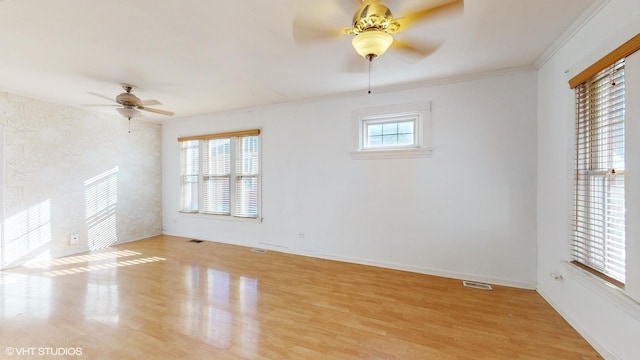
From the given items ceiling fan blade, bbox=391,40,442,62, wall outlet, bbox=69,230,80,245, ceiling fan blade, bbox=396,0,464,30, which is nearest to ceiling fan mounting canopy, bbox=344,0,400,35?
ceiling fan blade, bbox=396,0,464,30

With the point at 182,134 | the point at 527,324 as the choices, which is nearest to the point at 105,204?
the point at 182,134

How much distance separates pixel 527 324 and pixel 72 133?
6752mm

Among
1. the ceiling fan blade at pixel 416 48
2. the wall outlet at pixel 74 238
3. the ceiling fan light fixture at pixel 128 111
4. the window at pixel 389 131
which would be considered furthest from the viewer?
the wall outlet at pixel 74 238

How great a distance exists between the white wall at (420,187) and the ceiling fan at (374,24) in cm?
162

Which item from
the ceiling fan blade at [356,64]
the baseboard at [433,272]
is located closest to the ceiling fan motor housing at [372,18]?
the ceiling fan blade at [356,64]

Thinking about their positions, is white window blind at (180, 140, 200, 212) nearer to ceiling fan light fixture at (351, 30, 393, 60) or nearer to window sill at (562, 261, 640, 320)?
ceiling fan light fixture at (351, 30, 393, 60)

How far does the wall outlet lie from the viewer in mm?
4133

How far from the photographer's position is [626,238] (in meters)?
1.56

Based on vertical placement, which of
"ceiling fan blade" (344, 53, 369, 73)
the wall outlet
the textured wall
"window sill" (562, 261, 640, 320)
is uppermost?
"ceiling fan blade" (344, 53, 369, 73)

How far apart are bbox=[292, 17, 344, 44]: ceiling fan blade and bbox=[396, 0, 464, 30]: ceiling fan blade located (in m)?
0.52

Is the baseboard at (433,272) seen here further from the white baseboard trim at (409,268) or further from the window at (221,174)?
the window at (221,174)

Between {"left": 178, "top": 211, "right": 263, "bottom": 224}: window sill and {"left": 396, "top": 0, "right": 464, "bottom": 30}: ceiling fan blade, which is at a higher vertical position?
{"left": 396, "top": 0, "right": 464, "bottom": 30}: ceiling fan blade

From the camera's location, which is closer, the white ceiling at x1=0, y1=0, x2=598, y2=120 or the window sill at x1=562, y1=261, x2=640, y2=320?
the window sill at x1=562, y1=261, x2=640, y2=320

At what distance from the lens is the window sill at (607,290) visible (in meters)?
1.51
